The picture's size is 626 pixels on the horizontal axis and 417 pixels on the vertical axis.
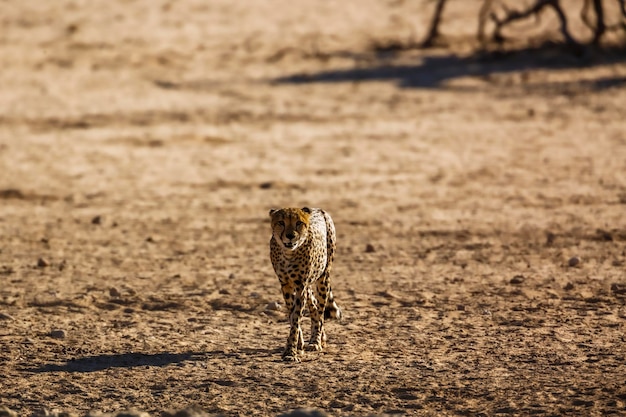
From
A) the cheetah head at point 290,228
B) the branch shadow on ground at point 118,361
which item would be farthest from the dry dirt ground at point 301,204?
the cheetah head at point 290,228

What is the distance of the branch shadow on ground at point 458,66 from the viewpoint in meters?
21.4

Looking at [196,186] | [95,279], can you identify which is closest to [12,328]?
[95,279]

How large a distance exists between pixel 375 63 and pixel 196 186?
9.52 m

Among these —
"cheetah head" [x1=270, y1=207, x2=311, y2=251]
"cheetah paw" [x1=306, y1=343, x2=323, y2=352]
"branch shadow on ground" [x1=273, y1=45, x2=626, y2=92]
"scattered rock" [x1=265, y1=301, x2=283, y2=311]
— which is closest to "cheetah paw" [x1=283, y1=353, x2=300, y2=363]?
"cheetah paw" [x1=306, y1=343, x2=323, y2=352]

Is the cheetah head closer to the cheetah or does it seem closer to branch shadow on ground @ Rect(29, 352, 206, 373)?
the cheetah

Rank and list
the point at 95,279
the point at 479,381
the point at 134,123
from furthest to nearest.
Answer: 1. the point at 134,123
2. the point at 95,279
3. the point at 479,381

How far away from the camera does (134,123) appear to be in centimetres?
1811

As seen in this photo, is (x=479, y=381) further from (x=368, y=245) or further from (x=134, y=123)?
(x=134, y=123)

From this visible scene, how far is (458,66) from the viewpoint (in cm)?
2233

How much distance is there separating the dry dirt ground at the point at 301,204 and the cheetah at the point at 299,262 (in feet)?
0.63

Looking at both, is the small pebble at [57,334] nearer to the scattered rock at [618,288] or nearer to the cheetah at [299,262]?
the cheetah at [299,262]

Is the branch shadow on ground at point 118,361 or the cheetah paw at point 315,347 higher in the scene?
the cheetah paw at point 315,347

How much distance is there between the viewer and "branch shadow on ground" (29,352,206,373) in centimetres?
Answer: 731

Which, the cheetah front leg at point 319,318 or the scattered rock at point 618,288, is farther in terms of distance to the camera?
the scattered rock at point 618,288
